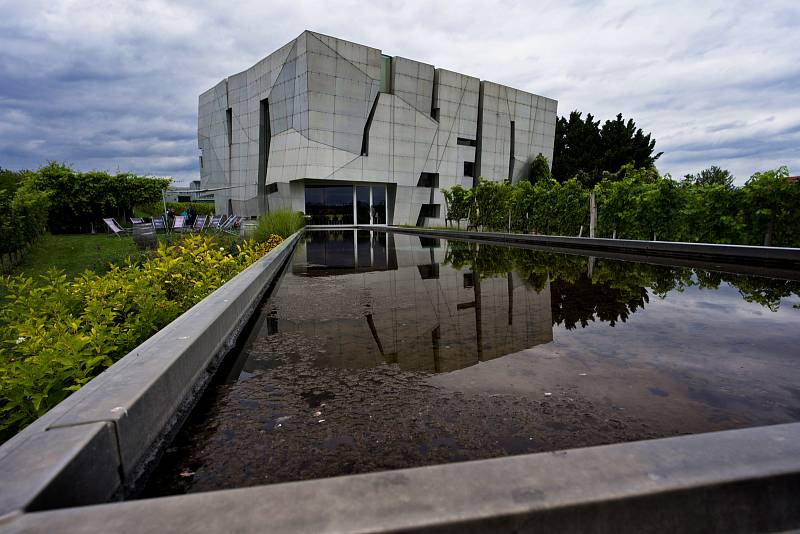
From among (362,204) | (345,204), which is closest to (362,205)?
(362,204)

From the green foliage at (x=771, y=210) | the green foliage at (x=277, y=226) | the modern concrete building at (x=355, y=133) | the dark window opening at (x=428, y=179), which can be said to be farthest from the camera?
the dark window opening at (x=428, y=179)

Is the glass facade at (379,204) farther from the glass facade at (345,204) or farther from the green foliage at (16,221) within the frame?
the green foliage at (16,221)

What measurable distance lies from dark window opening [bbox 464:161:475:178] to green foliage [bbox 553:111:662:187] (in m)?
14.8

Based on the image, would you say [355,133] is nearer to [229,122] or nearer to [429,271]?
[229,122]

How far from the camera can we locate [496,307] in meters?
5.28

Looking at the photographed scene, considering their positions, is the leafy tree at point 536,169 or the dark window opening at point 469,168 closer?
the dark window opening at point 469,168

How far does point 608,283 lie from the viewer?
22.6 feet

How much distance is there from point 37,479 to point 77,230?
26547 millimetres

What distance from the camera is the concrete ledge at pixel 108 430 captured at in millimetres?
1310

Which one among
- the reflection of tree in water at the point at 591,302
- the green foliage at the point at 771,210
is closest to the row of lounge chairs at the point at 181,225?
the reflection of tree in water at the point at 591,302

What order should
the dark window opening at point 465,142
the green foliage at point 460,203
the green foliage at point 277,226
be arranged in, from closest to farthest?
1. the green foliage at point 277,226
2. the green foliage at point 460,203
3. the dark window opening at point 465,142

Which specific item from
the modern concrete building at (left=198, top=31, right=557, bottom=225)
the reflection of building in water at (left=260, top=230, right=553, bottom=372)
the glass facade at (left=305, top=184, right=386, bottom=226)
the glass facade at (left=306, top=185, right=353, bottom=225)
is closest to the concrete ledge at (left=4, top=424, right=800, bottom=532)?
the reflection of building in water at (left=260, top=230, right=553, bottom=372)

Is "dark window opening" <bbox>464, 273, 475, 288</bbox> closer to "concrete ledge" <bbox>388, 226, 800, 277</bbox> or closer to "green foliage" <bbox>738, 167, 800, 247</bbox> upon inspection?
"concrete ledge" <bbox>388, 226, 800, 277</bbox>

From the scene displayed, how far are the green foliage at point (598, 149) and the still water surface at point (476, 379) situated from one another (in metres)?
45.2
